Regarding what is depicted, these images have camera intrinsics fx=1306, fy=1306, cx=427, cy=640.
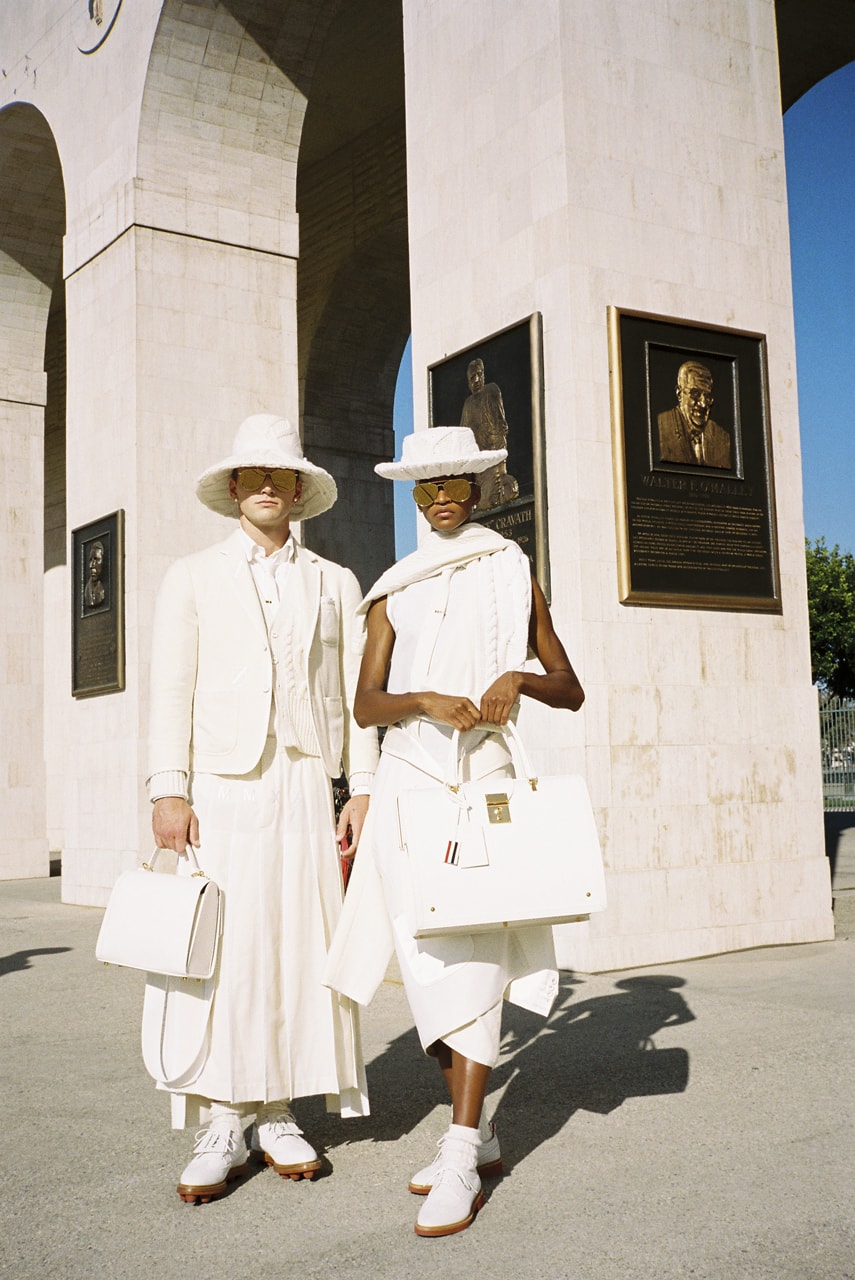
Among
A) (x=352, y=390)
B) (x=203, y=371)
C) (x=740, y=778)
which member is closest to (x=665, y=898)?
(x=740, y=778)

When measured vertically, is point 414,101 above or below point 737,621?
above

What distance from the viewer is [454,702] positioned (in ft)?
11.5

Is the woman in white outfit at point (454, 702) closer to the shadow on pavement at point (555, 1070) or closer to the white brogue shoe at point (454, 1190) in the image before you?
the white brogue shoe at point (454, 1190)

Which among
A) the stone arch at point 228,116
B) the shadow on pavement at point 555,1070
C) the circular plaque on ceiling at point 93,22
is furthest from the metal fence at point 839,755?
the shadow on pavement at point 555,1070

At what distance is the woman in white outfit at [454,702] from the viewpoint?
352cm

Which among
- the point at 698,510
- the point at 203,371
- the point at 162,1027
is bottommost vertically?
the point at 162,1027

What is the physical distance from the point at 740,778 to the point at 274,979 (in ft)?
14.9

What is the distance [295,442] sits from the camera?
4203mm

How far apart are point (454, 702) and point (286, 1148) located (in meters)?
1.41

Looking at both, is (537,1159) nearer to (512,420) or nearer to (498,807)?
(498,807)

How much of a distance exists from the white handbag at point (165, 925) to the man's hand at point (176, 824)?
12cm

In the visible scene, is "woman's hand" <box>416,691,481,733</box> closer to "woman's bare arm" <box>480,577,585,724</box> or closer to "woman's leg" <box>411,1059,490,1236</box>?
"woman's bare arm" <box>480,577,585,724</box>

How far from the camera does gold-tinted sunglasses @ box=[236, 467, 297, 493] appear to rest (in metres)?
4.11

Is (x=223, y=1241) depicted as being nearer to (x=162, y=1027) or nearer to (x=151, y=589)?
(x=162, y=1027)
